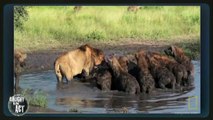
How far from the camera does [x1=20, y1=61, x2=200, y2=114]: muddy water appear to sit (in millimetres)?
7488

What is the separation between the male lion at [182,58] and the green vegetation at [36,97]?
1.26m

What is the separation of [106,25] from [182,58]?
0.80 metres

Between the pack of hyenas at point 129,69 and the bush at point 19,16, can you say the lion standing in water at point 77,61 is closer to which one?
the pack of hyenas at point 129,69

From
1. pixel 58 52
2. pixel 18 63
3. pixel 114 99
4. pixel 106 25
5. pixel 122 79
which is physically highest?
pixel 106 25

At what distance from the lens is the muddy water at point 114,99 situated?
295 inches

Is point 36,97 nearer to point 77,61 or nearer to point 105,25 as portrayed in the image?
point 77,61

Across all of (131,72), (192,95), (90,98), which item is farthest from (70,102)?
(192,95)

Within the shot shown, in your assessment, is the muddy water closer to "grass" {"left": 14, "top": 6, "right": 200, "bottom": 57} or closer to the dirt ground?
the dirt ground

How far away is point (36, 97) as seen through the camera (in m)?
7.50

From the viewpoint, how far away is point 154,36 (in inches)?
297

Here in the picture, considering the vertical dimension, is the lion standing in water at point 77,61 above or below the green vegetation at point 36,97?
above

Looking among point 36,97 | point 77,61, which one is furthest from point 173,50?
point 36,97

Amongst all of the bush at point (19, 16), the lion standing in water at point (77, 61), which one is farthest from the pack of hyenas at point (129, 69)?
the bush at point (19, 16)

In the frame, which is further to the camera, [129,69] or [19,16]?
[129,69]
